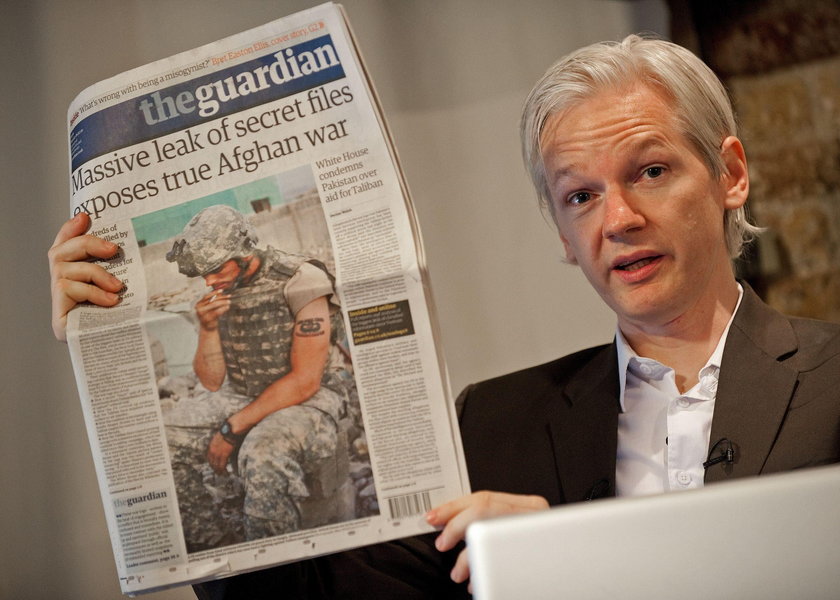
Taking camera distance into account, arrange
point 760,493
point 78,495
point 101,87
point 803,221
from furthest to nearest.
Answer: point 803,221
point 78,495
point 101,87
point 760,493

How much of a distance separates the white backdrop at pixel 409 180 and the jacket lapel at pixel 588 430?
110 centimetres

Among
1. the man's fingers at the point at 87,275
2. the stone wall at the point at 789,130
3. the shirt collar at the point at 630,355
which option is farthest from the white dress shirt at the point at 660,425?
the stone wall at the point at 789,130

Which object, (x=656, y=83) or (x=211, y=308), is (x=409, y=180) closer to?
(x=656, y=83)

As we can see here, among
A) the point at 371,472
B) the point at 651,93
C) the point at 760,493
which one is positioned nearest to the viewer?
the point at 760,493

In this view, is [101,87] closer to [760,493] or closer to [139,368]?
[139,368]

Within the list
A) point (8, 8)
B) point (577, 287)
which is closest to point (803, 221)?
point (577, 287)

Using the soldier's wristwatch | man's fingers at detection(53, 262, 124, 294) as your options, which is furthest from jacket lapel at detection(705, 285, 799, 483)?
man's fingers at detection(53, 262, 124, 294)

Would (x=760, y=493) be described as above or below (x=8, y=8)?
below

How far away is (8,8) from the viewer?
2277 mm

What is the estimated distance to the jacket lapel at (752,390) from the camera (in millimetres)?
1317

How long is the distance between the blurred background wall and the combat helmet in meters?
1.26

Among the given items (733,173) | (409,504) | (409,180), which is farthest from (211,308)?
(409,180)

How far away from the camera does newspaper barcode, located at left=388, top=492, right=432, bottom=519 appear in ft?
3.45

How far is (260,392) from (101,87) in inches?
19.3
